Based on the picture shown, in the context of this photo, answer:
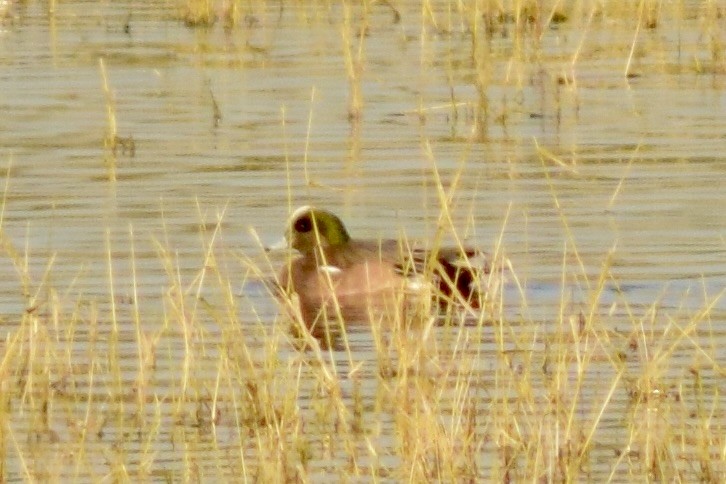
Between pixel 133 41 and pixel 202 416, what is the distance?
917 cm

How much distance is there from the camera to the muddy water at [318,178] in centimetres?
700

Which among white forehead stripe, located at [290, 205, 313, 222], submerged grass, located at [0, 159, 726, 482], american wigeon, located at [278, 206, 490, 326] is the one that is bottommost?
american wigeon, located at [278, 206, 490, 326]

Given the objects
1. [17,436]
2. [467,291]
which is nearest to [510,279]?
[467,291]

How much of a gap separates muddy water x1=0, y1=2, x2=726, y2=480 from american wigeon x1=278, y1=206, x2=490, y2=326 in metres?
0.18

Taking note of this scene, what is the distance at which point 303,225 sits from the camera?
978cm

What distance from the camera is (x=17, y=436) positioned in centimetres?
659

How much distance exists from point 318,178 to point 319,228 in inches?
53.8

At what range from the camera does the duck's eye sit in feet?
32.0

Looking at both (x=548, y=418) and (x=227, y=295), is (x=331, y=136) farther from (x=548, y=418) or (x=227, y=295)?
(x=548, y=418)

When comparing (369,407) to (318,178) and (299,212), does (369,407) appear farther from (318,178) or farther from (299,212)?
(318,178)

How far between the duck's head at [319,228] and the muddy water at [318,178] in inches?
5.5

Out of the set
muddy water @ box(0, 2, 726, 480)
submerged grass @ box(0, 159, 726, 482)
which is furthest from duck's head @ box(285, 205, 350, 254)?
submerged grass @ box(0, 159, 726, 482)

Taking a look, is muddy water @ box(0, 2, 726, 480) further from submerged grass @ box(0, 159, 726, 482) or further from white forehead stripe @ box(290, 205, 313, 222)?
white forehead stripe @ box(290, 205, 313, 222)

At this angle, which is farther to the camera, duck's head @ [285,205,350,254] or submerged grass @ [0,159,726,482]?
duck's head @ [285,205,350,254]
